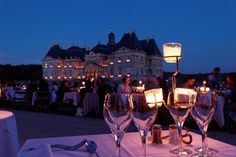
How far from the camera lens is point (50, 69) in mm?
75000

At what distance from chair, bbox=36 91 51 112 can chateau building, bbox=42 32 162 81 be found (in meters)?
49.4

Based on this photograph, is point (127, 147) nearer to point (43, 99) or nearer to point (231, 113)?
point (231, 113)

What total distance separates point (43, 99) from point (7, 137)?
9.35 metres

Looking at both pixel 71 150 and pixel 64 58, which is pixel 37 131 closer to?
pixel 71 150

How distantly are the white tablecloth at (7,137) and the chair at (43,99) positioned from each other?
29.9ft

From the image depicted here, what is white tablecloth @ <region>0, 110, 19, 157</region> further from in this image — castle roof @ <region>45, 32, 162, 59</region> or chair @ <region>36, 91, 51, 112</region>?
castle roof @ <region>45, 32, 162, 59</region>

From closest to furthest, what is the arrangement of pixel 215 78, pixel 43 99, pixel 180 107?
pixel 180 107
pixel 215 78
pixel 43 99

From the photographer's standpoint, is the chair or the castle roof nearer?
the chair

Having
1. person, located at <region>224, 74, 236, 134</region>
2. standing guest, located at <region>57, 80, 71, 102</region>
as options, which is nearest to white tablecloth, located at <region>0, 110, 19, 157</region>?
person, located at <region>224, 74, 236, 134</region>

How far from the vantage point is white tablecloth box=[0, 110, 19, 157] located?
235 centimetres

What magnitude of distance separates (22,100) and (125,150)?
12530mm

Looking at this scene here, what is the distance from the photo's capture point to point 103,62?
72.2m

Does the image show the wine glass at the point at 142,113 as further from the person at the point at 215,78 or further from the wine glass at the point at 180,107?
the person at the point at 215,78

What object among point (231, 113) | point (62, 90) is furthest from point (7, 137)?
point (62, 90)
